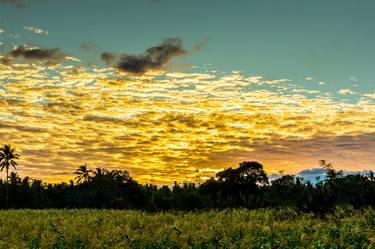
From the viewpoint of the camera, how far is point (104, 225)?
613 inches

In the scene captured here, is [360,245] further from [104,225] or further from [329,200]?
[329,200]

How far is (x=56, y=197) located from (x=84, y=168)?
38391 millimetres

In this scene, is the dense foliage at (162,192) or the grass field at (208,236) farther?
the dense foliage at (162,192)

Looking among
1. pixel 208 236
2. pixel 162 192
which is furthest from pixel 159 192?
pixel 208 236

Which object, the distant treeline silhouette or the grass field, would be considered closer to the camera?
the grass field

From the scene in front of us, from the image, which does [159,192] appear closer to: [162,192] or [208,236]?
[162,192]

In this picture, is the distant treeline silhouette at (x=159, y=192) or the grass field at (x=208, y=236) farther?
the distant treeline silhouette at (x=159, y=192)

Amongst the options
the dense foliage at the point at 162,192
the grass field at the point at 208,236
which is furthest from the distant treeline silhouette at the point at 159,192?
the grass field at the point at 208,236

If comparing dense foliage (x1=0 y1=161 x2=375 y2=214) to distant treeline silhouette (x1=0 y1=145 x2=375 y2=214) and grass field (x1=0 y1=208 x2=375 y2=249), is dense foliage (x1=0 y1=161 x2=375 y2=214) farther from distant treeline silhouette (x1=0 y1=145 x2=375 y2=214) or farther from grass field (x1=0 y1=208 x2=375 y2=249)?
grass field (x1=0 y1=208 x2=375 y2=249)

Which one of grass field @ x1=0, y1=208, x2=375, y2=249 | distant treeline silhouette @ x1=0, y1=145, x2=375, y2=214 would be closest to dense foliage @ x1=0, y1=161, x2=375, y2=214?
distant treeline silhouette @ x1=0, y1=145, x2=375, y2=214

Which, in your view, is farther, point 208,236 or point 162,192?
point 162,192

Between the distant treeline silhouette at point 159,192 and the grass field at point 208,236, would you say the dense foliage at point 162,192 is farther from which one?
the grass field at point 208,236

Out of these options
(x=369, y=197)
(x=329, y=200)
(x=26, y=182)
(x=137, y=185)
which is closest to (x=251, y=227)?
(x=329, y=200)

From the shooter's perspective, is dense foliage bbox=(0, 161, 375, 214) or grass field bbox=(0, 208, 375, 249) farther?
dense foliage bbox=(0, 161, 375, 214)
